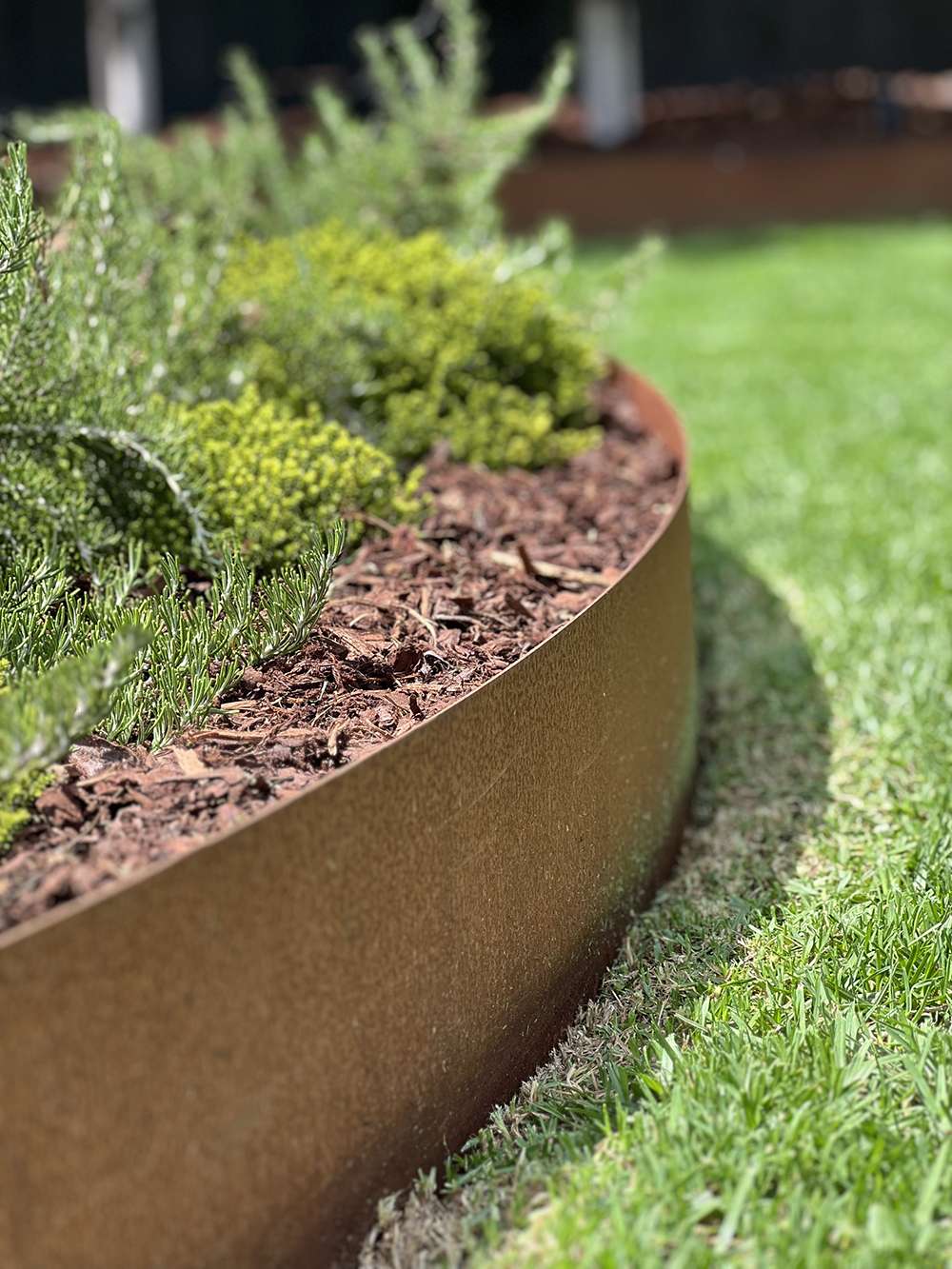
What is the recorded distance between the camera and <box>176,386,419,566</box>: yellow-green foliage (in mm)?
3211

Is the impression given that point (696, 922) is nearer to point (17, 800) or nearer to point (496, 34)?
point (17, 800)

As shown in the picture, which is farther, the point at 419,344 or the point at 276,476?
the point at 419,344

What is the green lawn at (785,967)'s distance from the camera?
6.84 ft

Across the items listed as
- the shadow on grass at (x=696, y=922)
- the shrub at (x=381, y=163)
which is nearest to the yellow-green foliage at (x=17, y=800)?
the shadow on grass at (x=696, y=922)

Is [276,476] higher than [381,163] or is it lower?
lower

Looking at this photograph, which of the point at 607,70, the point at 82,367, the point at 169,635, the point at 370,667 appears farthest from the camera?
the point at 607,70

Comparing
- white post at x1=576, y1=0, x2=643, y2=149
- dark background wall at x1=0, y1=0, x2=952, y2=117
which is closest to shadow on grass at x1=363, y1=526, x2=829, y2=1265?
white post at x1=576, y1=0, x2=643, y2=149

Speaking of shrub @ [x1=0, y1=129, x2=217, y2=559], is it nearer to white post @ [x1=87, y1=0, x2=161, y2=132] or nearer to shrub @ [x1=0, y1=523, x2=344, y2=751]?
shrub @ [x1=0, y1=523, x2=344, y2=751]

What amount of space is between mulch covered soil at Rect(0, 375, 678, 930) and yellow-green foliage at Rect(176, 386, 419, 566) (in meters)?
0.12

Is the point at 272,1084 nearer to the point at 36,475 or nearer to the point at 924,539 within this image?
the point at 36,475

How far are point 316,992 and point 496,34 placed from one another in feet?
48.3

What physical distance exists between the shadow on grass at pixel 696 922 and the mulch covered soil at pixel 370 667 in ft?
2.17

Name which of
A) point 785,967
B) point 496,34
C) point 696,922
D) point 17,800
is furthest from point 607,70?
point 17,800

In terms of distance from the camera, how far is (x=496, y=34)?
15.0 meters
